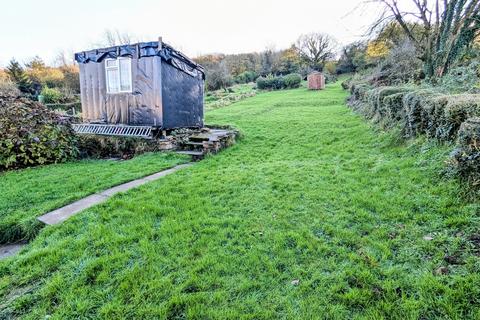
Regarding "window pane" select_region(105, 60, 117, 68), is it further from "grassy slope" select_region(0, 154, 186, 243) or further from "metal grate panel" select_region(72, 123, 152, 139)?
"grassy slope" select_region(0, 154, 186, 243)

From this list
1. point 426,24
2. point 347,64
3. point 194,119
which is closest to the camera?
point 194,119

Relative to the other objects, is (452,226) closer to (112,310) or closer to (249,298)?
(249,298)

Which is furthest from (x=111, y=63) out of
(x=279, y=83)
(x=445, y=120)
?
(x=279, y=83)

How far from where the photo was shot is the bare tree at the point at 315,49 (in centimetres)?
3938

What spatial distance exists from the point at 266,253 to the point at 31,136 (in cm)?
752

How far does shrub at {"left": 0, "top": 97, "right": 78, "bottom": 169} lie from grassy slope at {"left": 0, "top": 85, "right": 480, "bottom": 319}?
186 inches

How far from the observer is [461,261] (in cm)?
225

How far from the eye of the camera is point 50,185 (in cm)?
521

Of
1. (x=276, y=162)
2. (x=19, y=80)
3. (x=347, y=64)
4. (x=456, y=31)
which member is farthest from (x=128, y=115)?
(x=347, y=64)

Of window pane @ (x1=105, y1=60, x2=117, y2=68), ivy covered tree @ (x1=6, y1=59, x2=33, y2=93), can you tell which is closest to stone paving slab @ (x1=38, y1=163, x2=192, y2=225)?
window pane @ (x1=105, y1=60, x2=117, y2=68)

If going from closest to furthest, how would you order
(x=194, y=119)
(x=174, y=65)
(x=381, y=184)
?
1. (x=381, y=184)
2. (x=174, y=65)
3. (x=194, y=119)

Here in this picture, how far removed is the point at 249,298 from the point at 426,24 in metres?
13.4

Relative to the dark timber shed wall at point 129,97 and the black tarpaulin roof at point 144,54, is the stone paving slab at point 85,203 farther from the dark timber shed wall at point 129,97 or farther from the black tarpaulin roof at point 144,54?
the black tarpaulin roof at point 144,54

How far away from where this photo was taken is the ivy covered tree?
28366 mm
